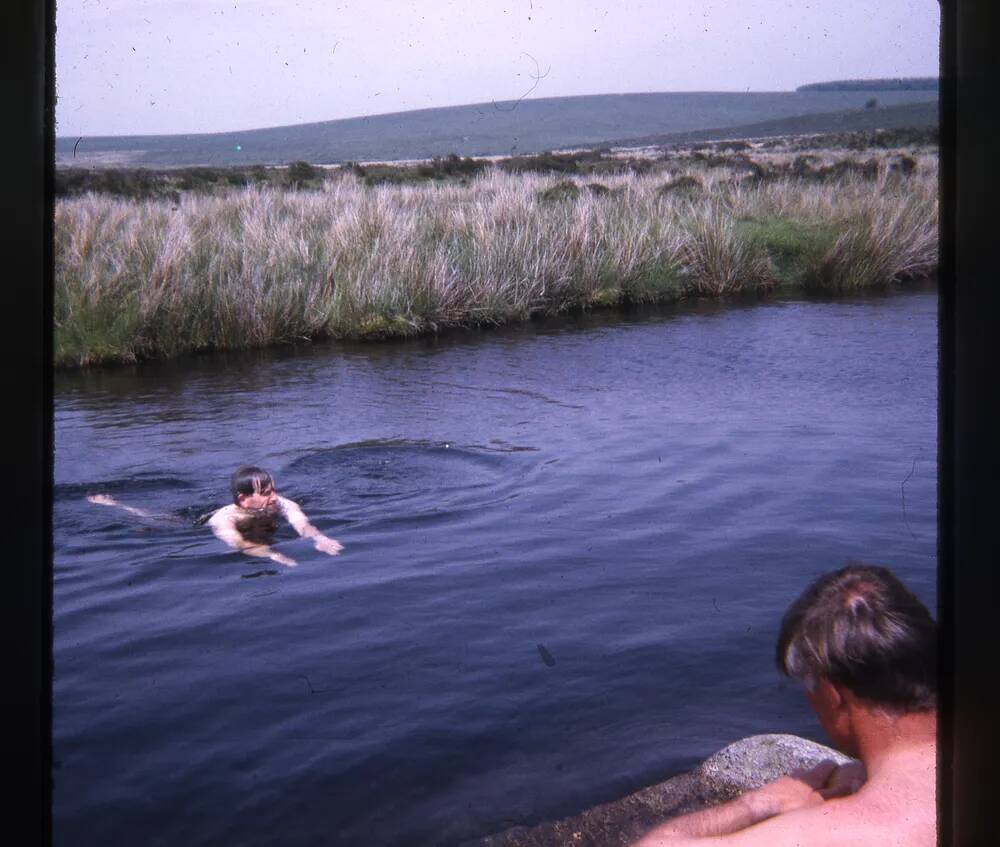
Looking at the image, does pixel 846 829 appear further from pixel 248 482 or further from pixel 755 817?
pixel 248 482

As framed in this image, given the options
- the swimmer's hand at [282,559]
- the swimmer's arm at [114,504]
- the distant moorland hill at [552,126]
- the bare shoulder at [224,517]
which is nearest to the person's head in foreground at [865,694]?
the swimmer's hand at [282,559]

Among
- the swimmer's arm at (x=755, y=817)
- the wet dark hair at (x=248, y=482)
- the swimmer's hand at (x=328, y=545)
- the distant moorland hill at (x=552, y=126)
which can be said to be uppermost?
the distant moorland hill at (x=552, y=126)

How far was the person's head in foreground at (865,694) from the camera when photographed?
2.49m

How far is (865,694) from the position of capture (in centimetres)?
262

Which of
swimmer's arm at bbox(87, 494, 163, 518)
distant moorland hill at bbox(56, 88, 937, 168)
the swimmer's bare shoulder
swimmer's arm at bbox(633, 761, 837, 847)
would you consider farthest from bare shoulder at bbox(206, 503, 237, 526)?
distant moorland hill at bbox(56, 88, 937, 168)

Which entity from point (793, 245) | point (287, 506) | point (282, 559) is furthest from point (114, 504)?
point (793, 245)

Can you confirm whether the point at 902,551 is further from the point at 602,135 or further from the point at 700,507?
the point at 602,135

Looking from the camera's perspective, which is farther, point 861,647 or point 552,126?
point 552,126

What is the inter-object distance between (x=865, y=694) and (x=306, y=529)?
4623 mm

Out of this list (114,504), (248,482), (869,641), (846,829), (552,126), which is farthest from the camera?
(552,126)

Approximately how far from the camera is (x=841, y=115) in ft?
248

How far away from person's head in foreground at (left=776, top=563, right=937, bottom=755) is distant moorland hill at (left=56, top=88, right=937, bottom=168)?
208 ft

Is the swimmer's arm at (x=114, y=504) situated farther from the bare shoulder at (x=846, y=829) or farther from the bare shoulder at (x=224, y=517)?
the bare shoulder at (x=846, y=829)

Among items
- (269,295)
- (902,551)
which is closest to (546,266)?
(269,295)
